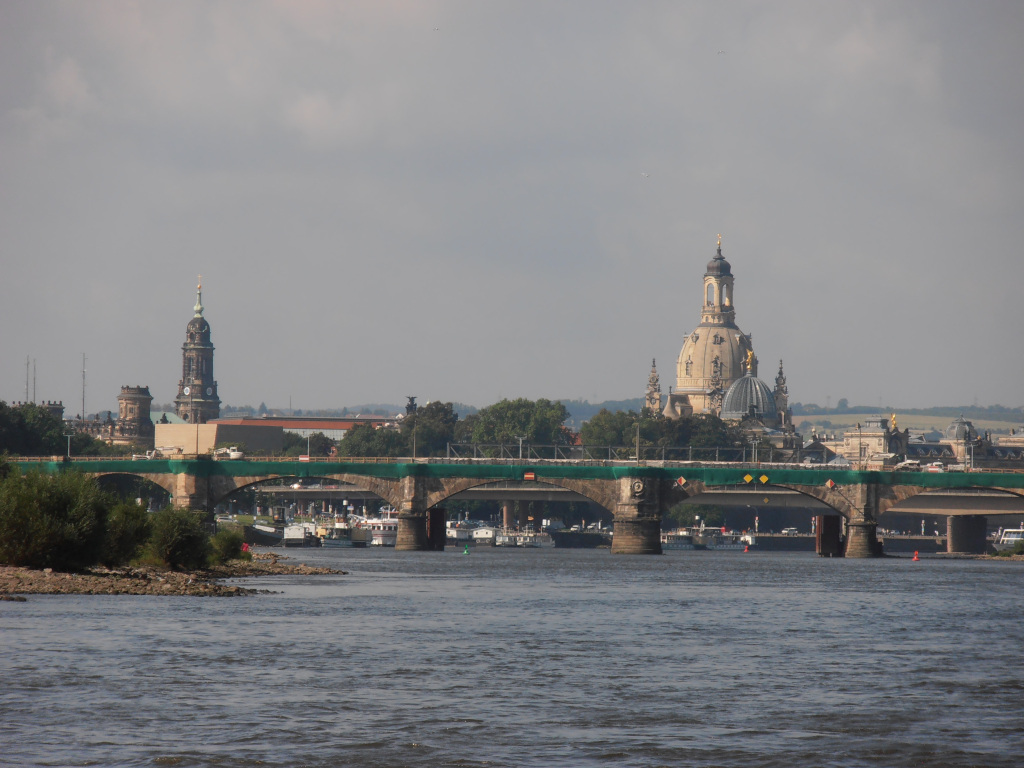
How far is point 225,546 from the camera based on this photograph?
100 m

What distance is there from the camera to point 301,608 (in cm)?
6819

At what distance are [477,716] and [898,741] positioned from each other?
9788 millimetres

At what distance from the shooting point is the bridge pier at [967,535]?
7559 inches

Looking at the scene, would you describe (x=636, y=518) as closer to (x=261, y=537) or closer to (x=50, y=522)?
(x=261, y=537)

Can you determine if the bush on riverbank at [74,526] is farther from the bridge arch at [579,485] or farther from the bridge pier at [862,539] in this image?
the bridge pier at [862,539]

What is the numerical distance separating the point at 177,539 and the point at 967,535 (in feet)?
431

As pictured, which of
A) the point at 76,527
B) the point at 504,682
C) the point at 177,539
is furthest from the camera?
the point at 177,539

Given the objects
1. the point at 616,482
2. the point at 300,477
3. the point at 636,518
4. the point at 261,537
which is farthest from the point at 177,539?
the point at 261,537

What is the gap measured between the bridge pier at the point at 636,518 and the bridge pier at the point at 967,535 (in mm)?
57266

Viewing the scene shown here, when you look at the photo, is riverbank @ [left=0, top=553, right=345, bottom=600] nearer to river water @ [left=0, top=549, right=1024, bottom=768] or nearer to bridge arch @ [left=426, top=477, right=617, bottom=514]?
river water @ [left=0, top=549, right=1024, bottom=768]

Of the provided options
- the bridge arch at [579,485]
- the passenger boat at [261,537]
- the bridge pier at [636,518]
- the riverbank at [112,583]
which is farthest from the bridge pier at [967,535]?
the riverbank at [112,583]

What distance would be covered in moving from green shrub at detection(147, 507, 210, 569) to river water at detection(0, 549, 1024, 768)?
33.3 feet

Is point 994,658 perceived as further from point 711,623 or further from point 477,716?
point 477,716

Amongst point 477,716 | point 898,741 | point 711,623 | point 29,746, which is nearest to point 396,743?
point 477,716
